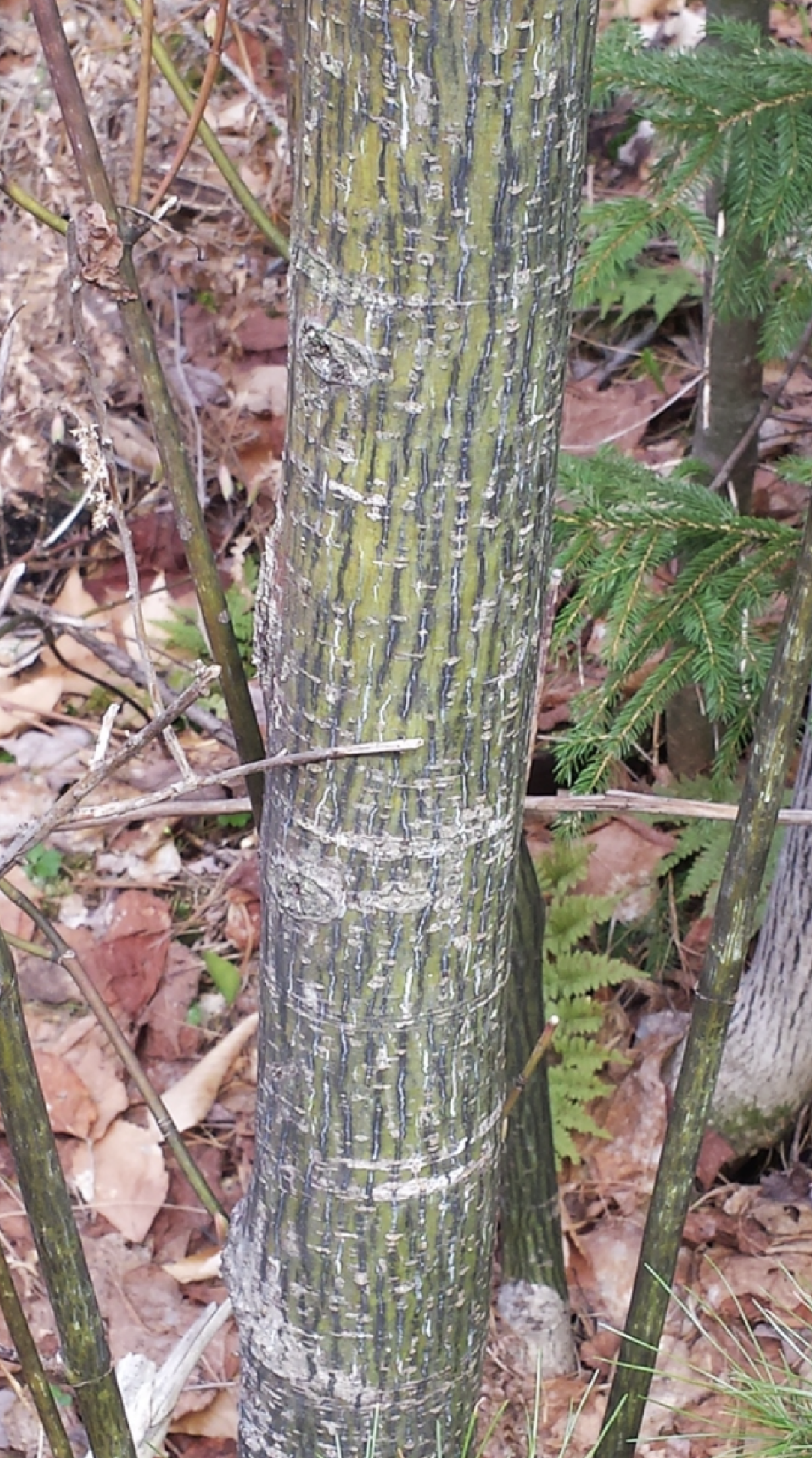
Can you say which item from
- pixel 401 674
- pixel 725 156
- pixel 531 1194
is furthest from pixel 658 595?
pixel 401 674

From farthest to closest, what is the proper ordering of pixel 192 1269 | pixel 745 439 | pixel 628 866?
pixel 628 866 → pixel 745 439 → pixel 192 1269

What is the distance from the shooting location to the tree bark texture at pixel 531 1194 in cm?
187

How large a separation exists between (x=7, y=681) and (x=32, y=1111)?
257cm

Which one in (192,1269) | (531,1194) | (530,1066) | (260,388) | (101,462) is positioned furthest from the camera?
(260,388)

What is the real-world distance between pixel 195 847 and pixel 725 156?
1.98 meters

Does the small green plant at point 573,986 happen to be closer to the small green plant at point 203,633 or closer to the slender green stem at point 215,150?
the small green plant at point 203,633

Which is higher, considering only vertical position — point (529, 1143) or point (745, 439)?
point (745, 439)

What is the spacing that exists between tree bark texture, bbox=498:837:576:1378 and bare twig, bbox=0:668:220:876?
0.87 metres

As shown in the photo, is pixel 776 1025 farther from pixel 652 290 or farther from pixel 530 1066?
pixel 652 290

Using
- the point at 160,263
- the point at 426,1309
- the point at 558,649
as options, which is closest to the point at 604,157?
the point at 160,263

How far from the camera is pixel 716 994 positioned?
123 cm

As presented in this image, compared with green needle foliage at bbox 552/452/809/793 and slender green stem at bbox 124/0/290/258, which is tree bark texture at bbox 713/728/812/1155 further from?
slender green stem at bbox 124/0/290/258

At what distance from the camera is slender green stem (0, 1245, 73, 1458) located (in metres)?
1.02

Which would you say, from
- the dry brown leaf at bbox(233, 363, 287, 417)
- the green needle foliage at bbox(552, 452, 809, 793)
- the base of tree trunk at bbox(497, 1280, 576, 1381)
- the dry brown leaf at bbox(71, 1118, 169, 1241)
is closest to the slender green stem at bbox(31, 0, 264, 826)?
the green needle foliage at bbox(552, 452, 809, 793)
